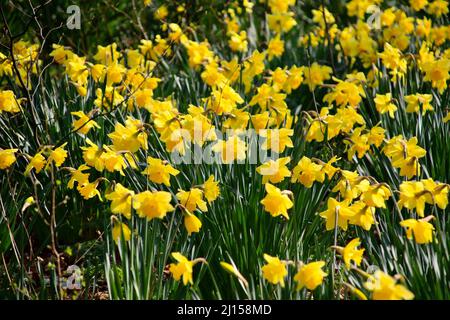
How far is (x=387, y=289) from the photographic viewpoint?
6.68ft

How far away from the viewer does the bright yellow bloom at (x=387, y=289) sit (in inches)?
79.8

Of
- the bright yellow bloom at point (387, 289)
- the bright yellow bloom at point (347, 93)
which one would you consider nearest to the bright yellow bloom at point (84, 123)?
the bright yellow bloom at point (347, 93)

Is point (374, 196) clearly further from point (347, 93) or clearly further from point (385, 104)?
point (347, 93)

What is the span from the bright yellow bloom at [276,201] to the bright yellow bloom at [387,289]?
54 centimetres

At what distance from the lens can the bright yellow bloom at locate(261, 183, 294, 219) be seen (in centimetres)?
252

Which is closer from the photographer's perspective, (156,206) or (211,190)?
(156,206)

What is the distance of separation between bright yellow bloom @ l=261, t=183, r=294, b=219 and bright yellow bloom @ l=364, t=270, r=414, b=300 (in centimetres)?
54

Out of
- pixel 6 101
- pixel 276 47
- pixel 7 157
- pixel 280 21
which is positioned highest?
pixel 280 21

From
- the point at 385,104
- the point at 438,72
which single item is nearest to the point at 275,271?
the point at 385,104

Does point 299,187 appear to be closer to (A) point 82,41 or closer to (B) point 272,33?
(A) point 82,41

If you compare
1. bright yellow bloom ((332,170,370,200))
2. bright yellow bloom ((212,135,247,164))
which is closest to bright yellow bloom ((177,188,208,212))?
bright yellow bloom ((212,135,247,164))

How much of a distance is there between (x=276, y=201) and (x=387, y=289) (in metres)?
0.60
